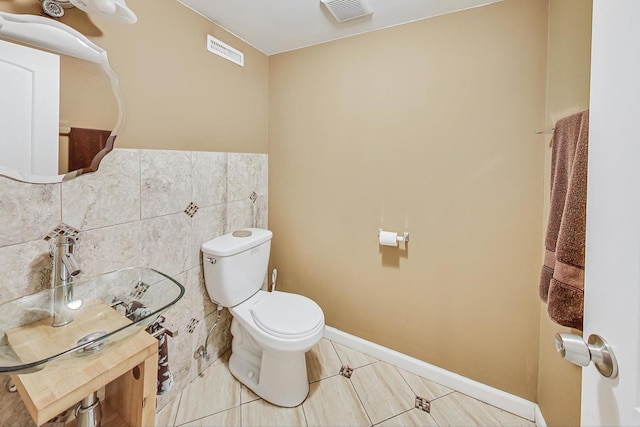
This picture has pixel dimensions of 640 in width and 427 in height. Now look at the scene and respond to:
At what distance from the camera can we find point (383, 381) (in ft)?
5.55

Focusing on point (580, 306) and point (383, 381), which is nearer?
point (580, 306)

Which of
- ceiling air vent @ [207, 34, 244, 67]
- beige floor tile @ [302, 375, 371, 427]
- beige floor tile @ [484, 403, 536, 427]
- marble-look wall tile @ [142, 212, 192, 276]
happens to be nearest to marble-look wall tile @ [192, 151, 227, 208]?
marble-look wall tile @ [142, 212, 192, 276]

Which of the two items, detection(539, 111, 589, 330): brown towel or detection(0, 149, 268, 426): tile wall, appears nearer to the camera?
detection(539, 111, 589, 330): brown towel

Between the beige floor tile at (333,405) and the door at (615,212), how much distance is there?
46.2 inches

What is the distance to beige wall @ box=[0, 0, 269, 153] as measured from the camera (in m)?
1.22

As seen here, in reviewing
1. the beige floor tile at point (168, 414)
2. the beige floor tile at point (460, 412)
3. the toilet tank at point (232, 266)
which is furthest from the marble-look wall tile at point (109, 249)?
the beige floor tile at point (460, 412)

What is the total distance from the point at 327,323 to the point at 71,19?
212cm

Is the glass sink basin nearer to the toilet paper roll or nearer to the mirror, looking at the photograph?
the mirror

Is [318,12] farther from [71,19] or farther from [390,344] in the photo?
[390,344]

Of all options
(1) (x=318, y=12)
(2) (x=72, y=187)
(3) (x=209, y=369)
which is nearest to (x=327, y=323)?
(3) (x=209, y=369)

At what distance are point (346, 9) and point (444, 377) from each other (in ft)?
7.10

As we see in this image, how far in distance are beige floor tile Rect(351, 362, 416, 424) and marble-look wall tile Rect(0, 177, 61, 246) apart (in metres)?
1.69

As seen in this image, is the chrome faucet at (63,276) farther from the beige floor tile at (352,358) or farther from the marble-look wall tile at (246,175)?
the beige floor tile at (352,358)

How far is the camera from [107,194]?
1.18 m
